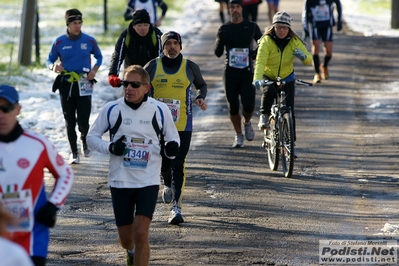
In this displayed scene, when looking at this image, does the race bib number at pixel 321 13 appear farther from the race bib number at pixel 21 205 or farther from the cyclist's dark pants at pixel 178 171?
the race bib number at pixel 21 205

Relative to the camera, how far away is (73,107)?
1198 centimetres

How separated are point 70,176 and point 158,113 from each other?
1534mm

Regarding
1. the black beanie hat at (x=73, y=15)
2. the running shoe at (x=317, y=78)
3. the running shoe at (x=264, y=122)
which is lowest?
the running shoe at (x=317, y=78)

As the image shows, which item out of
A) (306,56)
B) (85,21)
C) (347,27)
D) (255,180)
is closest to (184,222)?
(255,180)

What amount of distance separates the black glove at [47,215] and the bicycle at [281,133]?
5.96 meters

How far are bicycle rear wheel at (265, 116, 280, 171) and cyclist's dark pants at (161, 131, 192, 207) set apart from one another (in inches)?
102

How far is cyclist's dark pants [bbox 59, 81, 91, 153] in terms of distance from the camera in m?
11.8

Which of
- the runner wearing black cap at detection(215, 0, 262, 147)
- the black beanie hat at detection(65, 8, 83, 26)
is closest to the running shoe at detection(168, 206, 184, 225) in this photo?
the black beanie hat at detection(65, 8, 83, 26)

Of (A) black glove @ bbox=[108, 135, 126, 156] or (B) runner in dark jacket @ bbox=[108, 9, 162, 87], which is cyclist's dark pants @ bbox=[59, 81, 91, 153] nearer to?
(B) runner in dark jacket @ bbox=[108, 9, 162, 87]

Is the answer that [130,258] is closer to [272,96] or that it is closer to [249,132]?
[272,96]

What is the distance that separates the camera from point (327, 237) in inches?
326

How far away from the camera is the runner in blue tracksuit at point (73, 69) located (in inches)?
459

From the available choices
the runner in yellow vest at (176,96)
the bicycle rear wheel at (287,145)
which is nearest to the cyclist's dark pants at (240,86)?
the bicycle rear wheel at (287,145)

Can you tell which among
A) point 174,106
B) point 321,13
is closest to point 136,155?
point 174,106
